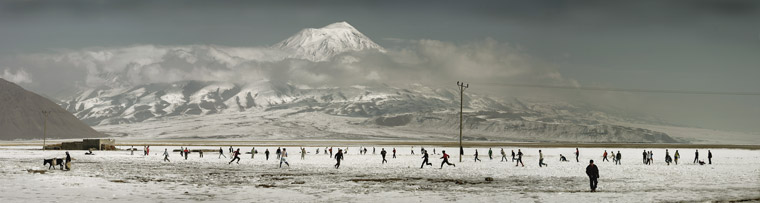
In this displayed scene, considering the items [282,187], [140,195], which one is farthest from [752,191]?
[140,195]

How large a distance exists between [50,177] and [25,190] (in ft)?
28.0

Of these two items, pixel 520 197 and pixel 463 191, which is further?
pixel 463 191

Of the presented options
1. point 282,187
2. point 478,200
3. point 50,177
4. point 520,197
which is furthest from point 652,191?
point 50,177

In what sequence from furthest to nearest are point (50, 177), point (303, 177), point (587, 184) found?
point (303, 177), point (50, 177), point (587, 184)

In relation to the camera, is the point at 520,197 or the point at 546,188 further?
the point at 546,188

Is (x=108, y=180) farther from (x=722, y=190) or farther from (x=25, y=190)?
Result: (x=722, y=190)

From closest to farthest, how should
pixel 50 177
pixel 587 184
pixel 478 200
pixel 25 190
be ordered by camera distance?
1. pixel 478 200
2. pixel 25 190
3. pixel 587 184
4. pixel 50 177

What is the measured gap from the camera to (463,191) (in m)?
29.9

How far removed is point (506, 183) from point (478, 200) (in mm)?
9511

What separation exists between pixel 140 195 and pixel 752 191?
81.4 feet

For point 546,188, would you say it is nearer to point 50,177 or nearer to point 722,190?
point 722,190

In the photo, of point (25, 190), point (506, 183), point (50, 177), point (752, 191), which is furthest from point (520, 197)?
point (50, 177)

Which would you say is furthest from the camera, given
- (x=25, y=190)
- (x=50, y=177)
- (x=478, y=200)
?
(x=50, y=177)

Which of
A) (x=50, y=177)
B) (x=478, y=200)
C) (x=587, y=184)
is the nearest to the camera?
(x=478, y=200)
